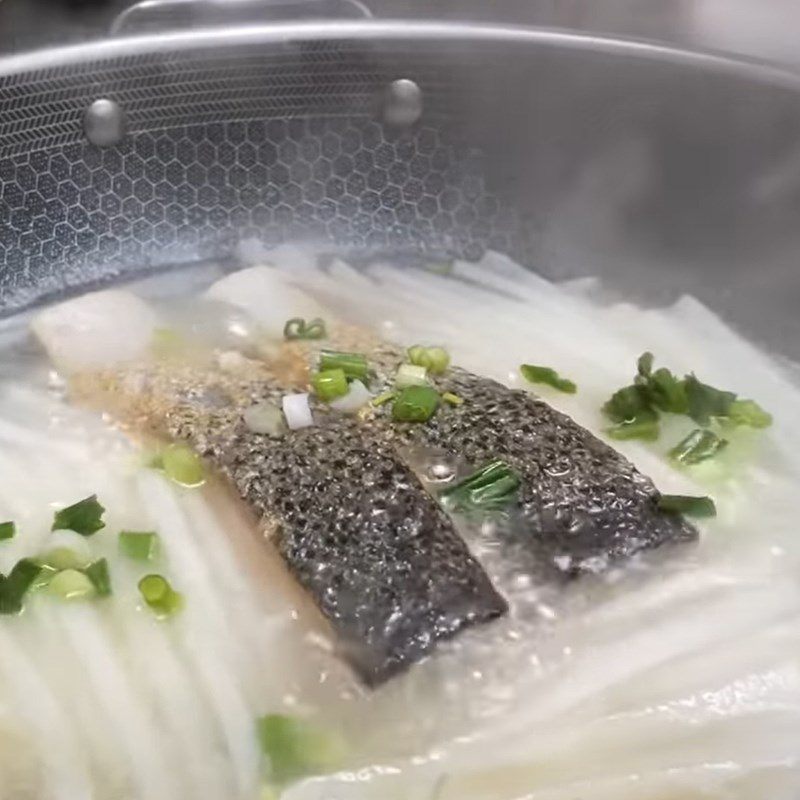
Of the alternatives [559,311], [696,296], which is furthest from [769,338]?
[559,311]

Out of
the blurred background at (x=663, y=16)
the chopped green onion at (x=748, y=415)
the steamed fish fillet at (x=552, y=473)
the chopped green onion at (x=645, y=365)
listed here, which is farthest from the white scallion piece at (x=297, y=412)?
the blurred background at (x=663, y=16)

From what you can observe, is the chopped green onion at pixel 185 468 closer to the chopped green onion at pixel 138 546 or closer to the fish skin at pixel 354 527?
the fish skin at pixel 354 527

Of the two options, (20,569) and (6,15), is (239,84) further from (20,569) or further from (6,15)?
(20,569)

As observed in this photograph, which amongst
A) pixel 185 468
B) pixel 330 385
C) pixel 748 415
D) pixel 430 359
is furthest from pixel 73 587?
pixel 748 415

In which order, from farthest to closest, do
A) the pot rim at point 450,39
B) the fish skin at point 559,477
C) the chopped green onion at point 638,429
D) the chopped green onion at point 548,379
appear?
the pot rim at point 450,39 < the chopped green onion at point 548,379 < the chopped green onion at point 638,429 < the fish skin at point 559,477

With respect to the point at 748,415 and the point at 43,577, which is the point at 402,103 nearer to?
the point at 748,415

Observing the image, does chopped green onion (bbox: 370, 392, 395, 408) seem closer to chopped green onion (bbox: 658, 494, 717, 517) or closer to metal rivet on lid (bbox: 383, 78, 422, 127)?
chopped green onion (bbox: 658, 494, 717, 517)
